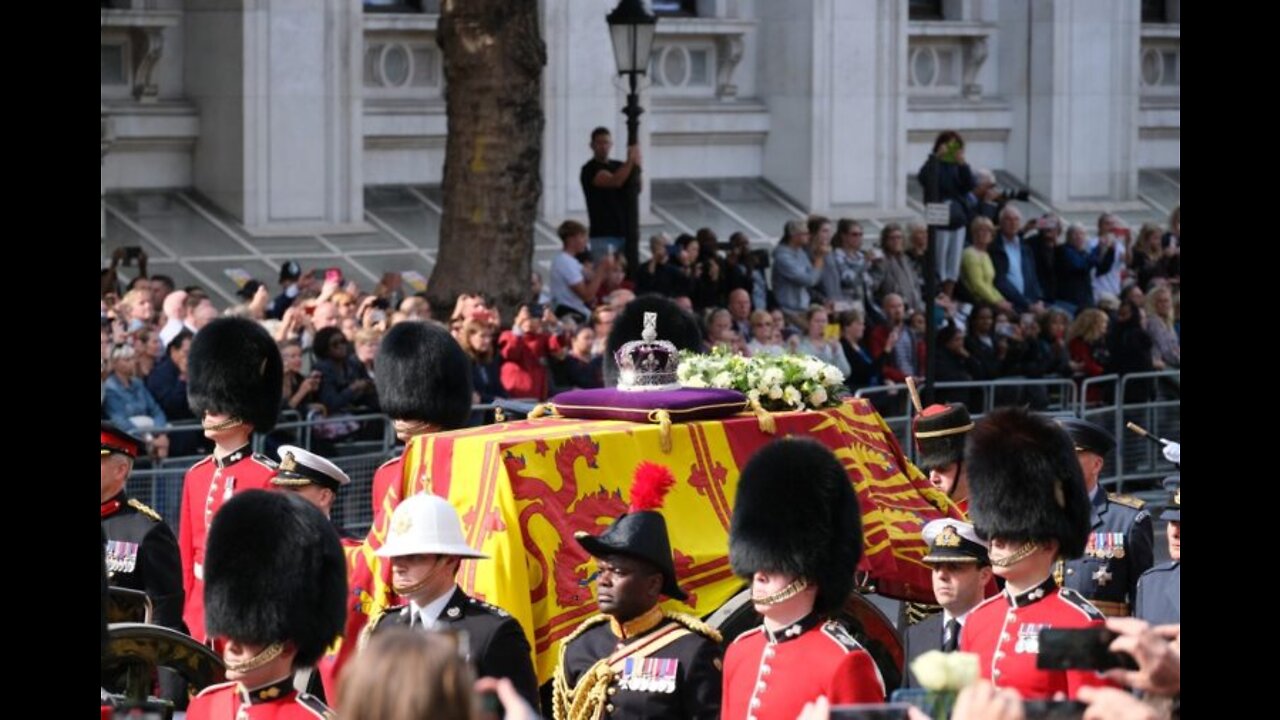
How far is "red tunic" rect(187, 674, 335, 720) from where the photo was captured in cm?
660

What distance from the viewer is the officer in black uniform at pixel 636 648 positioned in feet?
25.7

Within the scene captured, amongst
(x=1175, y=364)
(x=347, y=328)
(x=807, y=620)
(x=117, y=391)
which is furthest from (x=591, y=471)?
(x=1175, y=364)

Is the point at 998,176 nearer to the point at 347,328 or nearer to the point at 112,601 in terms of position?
the point at 347,328

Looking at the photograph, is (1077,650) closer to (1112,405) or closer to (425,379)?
(425,379)

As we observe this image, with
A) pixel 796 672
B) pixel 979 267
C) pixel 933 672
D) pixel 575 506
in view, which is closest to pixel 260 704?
pixel 796 672

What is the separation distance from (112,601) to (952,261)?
40.3 ft

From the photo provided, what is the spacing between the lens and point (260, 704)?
665 centimetres

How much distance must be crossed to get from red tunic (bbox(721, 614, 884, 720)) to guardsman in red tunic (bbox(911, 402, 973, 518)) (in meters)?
3.02

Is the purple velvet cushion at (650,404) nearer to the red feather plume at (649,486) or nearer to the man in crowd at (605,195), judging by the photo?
the red feather plume at (649,486)

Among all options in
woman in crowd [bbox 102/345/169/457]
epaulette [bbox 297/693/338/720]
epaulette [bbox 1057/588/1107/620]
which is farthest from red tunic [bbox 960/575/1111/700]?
woman in crowd [bbox 102/345/169/457]

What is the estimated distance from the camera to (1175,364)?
19109 millimetres

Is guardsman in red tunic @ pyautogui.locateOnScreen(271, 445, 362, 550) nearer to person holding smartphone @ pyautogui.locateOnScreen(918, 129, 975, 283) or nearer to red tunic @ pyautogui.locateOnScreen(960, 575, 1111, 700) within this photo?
red tunic @ pyautogui.locateOnScreen(960, 575, 1111, 700)

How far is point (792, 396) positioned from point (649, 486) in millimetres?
1423

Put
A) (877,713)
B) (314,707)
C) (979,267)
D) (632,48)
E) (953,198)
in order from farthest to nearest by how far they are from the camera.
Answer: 1. (953,198)
2. (979,267)
3. (632,48)
4. (314,707)
5. (877,713)
